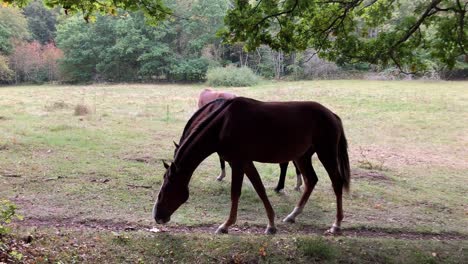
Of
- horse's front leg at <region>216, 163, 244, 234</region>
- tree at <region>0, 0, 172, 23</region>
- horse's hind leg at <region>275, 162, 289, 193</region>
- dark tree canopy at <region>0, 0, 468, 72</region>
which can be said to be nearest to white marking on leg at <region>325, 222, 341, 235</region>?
horse's front leg at <region>216, 163, 244, 234</region>

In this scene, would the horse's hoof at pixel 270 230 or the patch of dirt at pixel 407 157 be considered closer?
the horse's hoof at pixel 270 230

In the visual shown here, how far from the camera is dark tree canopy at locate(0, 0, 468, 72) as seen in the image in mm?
5664

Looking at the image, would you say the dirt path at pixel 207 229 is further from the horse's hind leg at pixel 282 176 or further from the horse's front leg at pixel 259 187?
the horse's hind leg at pixel 282 176

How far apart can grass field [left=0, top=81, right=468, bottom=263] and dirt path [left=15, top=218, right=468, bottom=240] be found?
0.05 feet

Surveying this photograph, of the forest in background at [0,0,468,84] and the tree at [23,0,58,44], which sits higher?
the tree at [23,0,58,44]

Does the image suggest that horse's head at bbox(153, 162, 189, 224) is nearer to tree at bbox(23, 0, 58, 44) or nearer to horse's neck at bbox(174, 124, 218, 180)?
horse's neck at bbox(174, 124, 218, 180)

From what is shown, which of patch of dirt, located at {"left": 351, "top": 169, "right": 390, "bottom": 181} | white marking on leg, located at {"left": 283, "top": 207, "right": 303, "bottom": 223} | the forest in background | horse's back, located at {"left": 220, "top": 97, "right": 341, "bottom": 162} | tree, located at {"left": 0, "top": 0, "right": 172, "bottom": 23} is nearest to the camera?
tree, located at {"left": 0, "top": 0, "right": 172, "bottom": 23}

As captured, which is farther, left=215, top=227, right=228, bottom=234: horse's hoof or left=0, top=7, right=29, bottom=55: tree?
left=0, top=7, right=29, bottom=55: tree

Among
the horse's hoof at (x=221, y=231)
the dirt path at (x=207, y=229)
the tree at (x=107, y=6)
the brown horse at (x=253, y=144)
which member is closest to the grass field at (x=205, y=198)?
the dirt path at (x=207, y=229)

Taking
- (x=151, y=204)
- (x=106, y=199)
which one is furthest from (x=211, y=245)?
(x=106, y=199)

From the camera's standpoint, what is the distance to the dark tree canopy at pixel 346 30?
223 inches

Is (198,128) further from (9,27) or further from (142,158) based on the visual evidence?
(9,27)

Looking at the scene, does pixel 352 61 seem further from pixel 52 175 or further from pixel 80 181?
pixel 52 175

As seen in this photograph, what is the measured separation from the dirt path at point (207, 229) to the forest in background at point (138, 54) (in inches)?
1226
